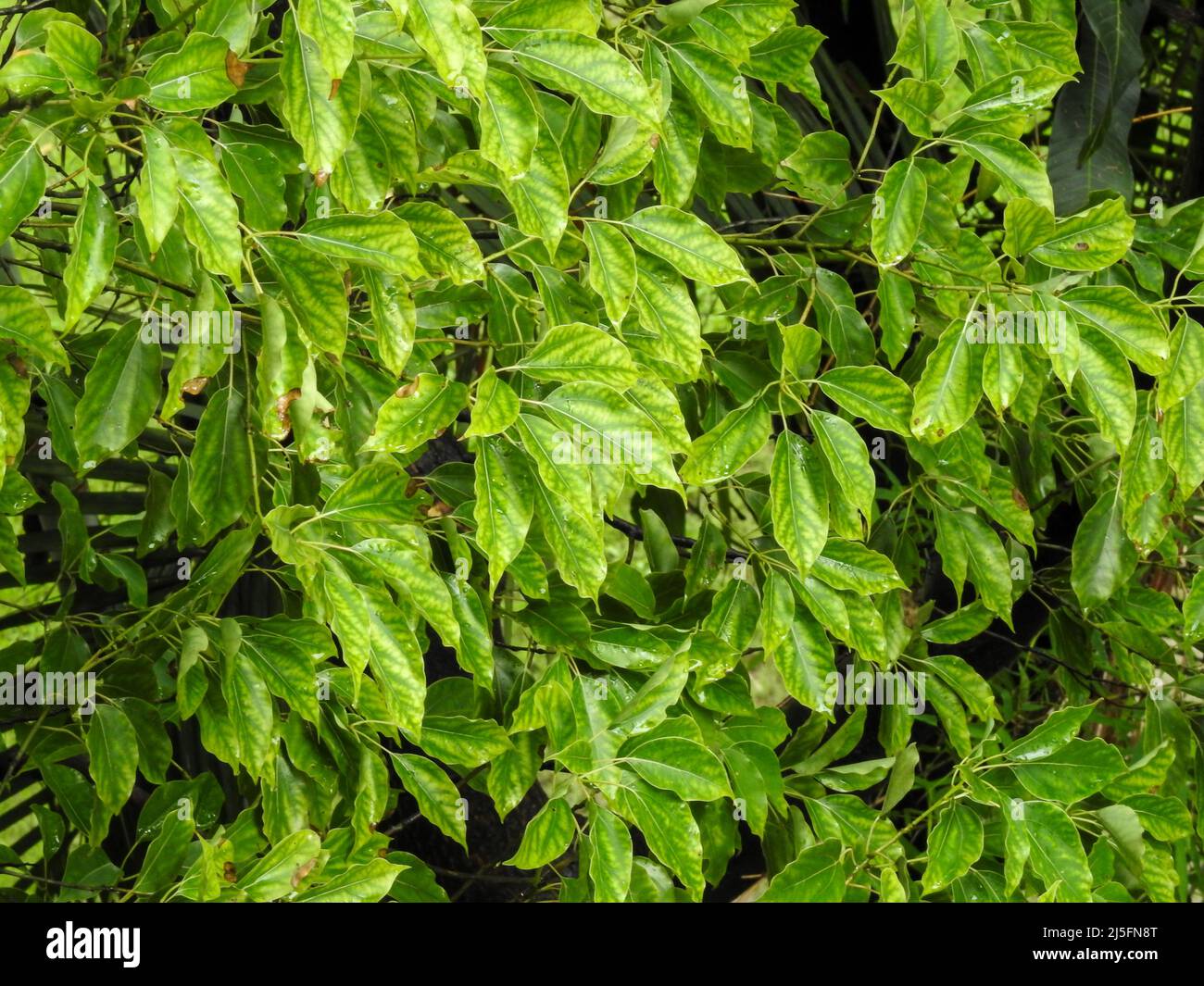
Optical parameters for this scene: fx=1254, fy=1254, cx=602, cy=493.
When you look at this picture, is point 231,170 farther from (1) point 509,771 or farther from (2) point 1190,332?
(2) point 1190,332

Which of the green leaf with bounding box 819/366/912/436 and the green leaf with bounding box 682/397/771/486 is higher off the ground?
the green leaf with bounding box 819/366/912/436

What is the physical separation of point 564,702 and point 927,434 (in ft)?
1.09

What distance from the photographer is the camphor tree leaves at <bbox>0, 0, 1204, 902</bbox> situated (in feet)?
2.50

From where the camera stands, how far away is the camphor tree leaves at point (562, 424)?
76cm

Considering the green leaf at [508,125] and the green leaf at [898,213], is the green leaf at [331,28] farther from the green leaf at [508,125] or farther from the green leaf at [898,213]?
the green leaf at [898,213]

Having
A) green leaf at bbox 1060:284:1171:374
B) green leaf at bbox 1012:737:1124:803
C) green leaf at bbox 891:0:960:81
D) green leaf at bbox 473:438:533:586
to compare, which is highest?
green leaf at bbox 891:0:960:81

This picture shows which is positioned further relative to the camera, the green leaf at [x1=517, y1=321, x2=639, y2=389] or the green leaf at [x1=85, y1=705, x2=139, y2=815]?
the green leaf at [x1=85, y1=705, x2=139, y2=815]

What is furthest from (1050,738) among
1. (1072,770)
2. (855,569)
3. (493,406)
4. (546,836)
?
(493,406)

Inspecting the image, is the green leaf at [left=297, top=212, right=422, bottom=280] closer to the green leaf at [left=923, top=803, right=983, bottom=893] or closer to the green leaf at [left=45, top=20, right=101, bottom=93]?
the green leaf at [left=45, top=20, right=101, bottom=93]

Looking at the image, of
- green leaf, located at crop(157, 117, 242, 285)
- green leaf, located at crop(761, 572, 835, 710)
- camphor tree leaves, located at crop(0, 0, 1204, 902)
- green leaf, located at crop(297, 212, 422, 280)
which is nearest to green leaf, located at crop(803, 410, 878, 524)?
camphor tree leaves, located at crop(0, 0, 1204, 902)

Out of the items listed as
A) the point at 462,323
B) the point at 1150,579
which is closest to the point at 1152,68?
the point at 1150,579

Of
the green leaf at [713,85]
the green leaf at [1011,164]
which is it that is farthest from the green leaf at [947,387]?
the green leaf at [713,85]

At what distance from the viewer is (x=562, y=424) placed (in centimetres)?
80

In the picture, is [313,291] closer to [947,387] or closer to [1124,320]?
[947,387]
